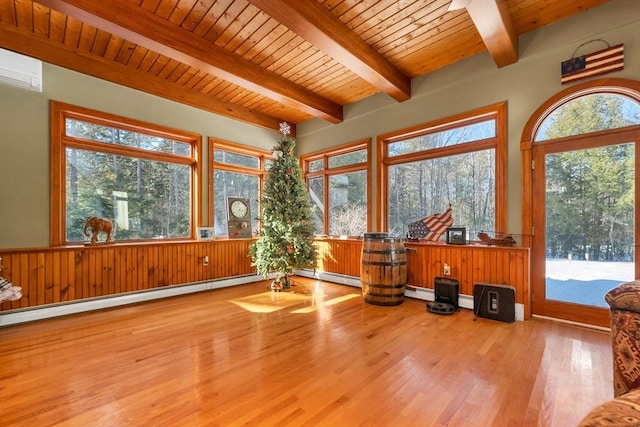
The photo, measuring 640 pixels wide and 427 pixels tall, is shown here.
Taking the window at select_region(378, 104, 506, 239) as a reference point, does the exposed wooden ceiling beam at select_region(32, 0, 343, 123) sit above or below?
above

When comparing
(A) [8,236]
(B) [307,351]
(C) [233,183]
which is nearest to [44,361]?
(A) [8,236]

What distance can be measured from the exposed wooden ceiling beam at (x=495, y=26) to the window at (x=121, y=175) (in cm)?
412

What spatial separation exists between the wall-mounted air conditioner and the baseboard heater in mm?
5619

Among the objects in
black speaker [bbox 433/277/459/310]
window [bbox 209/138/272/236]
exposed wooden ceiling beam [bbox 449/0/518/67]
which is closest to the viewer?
exposed wooden ceiling beam [bbox 449/0/518/67]

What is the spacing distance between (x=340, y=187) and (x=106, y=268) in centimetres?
385

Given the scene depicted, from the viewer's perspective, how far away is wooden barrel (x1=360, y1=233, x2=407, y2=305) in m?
3.61

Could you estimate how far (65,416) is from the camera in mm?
1585

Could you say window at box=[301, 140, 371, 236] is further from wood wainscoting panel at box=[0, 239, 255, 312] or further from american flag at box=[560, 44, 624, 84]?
american flag at box=[560, 44, 624, 84]

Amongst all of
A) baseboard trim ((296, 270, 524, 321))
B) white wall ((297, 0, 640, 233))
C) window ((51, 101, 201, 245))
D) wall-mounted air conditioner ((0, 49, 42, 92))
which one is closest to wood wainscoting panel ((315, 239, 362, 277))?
baseboard trim ((296, 270, 524, 321))

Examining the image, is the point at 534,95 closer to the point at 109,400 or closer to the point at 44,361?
the point at 109,400

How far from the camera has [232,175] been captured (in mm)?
5172

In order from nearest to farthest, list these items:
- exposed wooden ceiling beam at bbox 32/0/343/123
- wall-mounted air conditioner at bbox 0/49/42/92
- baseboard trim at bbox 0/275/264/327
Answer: exposed wooden ceiling beam at bbox 32/0/343/123 < wall-mounted air conditioner at bbox 0/49/42/92 < baseboard trim at bbox 0/275/264/327

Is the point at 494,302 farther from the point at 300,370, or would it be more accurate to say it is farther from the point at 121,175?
the point at 121,175

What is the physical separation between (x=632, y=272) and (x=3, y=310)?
21.4 ft
